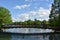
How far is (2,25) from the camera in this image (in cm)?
10881

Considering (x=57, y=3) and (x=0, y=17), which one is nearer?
(x=57, y=3)

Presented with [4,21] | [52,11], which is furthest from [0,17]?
[52,11]

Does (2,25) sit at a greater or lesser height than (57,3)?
lesser

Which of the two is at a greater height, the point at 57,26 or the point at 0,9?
the point at 0,9

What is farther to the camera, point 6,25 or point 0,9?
point 0,9

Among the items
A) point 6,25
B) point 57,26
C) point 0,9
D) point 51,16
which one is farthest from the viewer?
point 0,9

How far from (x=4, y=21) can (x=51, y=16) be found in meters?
25.8

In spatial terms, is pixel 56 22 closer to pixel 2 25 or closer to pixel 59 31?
pixel 59 31

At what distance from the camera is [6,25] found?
10788cm

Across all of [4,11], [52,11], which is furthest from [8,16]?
[52,11]

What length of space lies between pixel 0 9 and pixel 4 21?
712cm

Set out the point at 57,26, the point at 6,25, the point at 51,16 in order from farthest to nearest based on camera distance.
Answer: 1. the point at 6,25
2. the point at 51,16
3. the point at 57,26

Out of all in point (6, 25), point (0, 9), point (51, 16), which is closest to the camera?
point (51, 16)

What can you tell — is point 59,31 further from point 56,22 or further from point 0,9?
point 0,9
